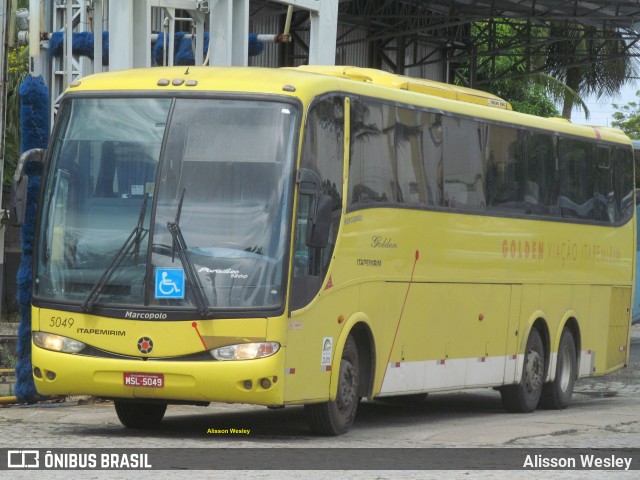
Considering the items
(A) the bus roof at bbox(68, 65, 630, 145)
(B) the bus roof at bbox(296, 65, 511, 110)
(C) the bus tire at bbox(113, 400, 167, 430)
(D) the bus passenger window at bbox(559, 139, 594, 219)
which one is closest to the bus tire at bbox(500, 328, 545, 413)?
(D) the bus passenger window at bbox(559, 139, 594, 219)

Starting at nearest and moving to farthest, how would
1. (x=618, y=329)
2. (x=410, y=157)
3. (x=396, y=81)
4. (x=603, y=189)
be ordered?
(x=410, y=157) < (x=396, y=81) < (x=603, y=189) < (x=618, y=329)

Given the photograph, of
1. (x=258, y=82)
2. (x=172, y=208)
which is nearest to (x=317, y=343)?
(x=172, y=208)

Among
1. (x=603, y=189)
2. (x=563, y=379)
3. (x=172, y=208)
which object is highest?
(x=172, y=208)

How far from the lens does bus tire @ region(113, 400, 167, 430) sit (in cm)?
1329

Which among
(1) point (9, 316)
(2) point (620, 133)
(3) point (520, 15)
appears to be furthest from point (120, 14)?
(3) point (520, 15)

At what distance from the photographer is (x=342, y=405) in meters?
12.9

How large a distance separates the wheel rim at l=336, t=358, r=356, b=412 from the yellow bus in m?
0.03

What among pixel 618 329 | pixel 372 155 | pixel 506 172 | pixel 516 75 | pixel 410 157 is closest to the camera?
pixel 372 155

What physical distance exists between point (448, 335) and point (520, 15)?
84.8ft

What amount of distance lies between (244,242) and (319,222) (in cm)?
64

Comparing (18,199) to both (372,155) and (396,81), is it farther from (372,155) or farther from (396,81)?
(396,81)

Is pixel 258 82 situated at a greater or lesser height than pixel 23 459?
greater

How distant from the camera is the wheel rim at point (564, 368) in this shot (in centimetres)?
1834

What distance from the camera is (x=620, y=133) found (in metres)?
20.3
